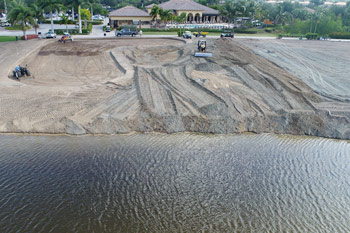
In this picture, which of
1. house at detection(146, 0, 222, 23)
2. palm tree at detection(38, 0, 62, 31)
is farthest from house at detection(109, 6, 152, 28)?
palm tree at detection(38, 0, 62, 31)

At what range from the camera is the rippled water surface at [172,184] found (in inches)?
525

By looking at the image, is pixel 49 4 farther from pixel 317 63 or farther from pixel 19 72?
pixel 317 63

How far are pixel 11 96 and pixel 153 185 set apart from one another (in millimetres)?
17111

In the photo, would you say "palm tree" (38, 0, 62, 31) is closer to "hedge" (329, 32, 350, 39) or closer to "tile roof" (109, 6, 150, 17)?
"tile roof" (109, 6, 150, 17)

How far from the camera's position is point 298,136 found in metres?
22.4

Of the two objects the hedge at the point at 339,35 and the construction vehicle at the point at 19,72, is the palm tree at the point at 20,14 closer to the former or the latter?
the construction vehicle at the point at 19,72

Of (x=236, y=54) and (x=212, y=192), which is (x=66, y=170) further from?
(x=236, y=54)

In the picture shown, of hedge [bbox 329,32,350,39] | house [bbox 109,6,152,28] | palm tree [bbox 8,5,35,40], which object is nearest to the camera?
palm tree [bbox 8,5,35,40]

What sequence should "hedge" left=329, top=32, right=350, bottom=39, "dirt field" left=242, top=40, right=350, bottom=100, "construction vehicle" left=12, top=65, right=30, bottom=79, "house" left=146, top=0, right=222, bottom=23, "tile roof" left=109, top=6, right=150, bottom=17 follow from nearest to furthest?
1. "dirt field" left=242, top=40, right=350, bottom=100
2. "construction vehicle" left=12, top=65, right=30, bottom=79
3. "hedge" left=329, top=32, right=350, bottom=39
4. "tile roof" left=109, top=6, right=150, bottom=17
5. "house" left=146, top=0, right=222, bottom=23

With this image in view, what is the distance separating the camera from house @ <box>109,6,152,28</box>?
72.7m

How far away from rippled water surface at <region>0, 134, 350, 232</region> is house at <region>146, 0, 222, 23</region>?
217 ft

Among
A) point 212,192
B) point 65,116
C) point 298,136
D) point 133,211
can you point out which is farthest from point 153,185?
point 298,136

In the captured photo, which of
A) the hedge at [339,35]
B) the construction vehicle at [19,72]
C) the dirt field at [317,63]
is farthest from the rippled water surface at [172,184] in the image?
the hedge at [339,35]

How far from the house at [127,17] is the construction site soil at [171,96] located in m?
38.0
